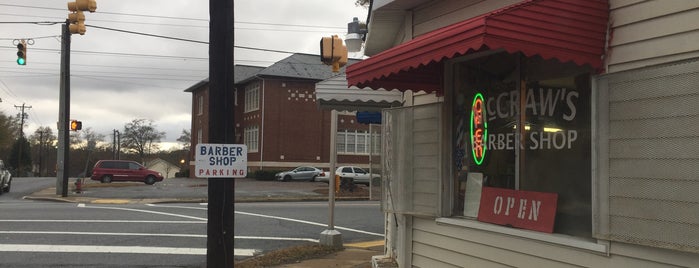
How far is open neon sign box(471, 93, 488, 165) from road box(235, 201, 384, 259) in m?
5.00

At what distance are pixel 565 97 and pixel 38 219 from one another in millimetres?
13073

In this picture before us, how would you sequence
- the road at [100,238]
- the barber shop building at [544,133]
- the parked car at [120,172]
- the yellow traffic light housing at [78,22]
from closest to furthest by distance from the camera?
the barber shop building at [544,133]
the road at [100,238]
the yellow traffic light housing at [78,22]
the parked car at [120,172]

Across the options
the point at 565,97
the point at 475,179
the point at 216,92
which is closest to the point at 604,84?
the point at 565,97

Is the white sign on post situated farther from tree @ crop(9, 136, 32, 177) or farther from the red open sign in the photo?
tree @ crop(9, 136, 32, 177)

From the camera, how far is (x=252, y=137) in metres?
44.0

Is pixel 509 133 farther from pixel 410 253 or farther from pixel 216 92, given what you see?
pixel 216 92

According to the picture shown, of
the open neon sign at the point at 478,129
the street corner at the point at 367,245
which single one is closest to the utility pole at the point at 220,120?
the open neon sign at the point at 478,129

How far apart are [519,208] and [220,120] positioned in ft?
10.2

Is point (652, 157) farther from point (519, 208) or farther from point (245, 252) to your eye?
point (245, 252)

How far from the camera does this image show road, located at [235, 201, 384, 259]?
431 inches

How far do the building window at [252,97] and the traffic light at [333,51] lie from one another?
32.8 metres

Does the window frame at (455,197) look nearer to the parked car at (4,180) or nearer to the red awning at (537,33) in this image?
the red awning at (537,33)

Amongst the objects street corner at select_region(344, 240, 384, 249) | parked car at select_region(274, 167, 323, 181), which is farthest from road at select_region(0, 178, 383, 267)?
parked car at select_region(274, 167, 323, 181)

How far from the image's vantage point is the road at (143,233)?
893 centimetres
